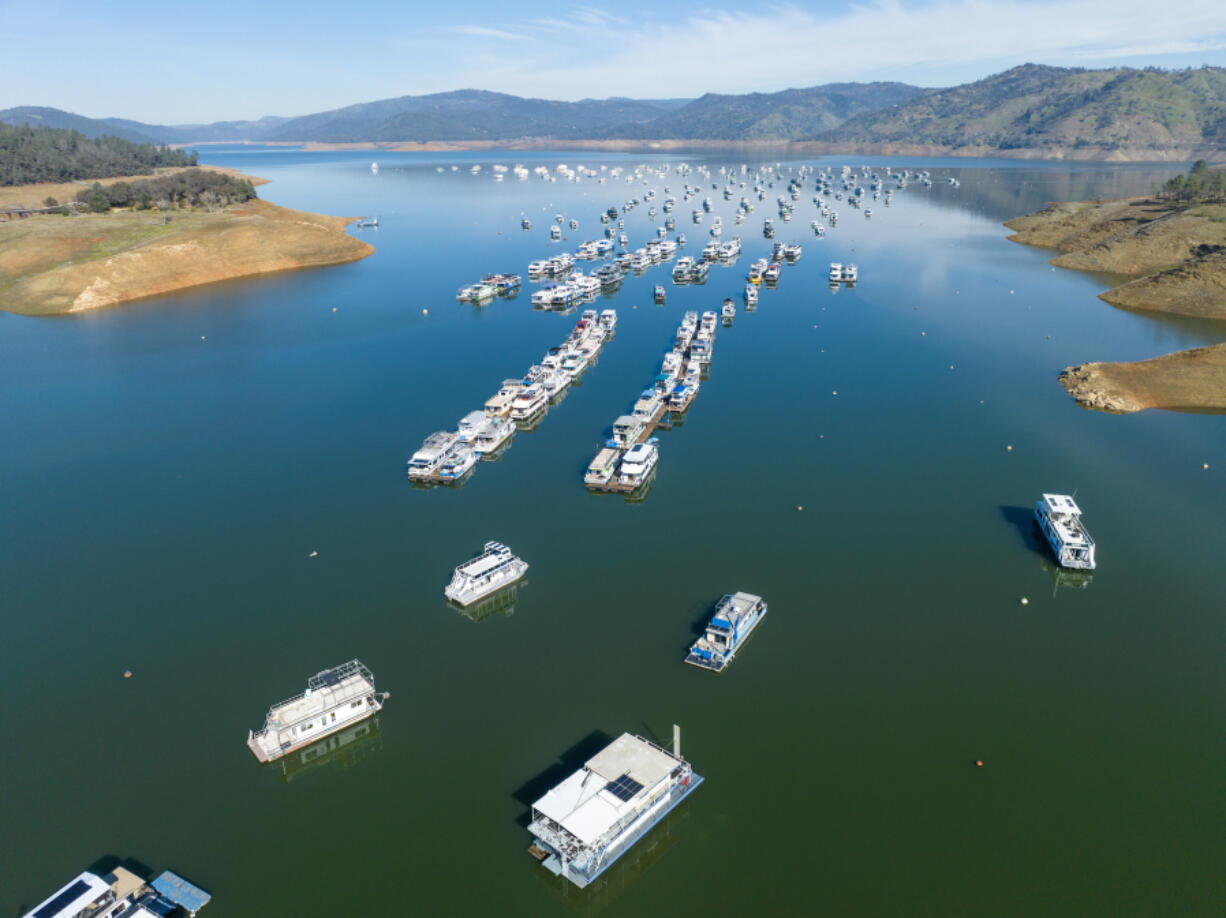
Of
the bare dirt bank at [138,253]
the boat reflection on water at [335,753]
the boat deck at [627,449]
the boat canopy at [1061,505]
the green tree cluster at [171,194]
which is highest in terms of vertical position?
the green tree cluster at [171,194]

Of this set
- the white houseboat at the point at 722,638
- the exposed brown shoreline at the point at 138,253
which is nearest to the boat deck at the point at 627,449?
the white houseboat at the point at 722,638

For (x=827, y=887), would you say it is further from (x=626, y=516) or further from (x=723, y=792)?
(x=626, y=516)

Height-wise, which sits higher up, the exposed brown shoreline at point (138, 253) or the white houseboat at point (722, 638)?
the exposed brown shoreline at point (138, 253)

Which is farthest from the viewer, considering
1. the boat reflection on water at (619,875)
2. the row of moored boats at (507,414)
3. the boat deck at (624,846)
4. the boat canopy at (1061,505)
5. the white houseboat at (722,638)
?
the row of moored boats at (507,414)

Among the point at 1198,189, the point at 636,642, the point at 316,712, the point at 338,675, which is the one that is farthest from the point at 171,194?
the point at 1198,189

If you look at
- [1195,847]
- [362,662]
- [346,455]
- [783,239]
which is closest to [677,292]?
[783,239]

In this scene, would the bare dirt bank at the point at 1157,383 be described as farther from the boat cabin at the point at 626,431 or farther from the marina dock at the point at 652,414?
the boat cabin at the point at 626,431

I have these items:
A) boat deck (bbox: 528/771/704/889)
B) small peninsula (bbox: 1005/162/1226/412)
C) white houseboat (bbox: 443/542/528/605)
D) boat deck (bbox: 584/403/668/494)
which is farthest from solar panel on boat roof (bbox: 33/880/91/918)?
small peninsula (bbox: 1005/162/1226/412)
